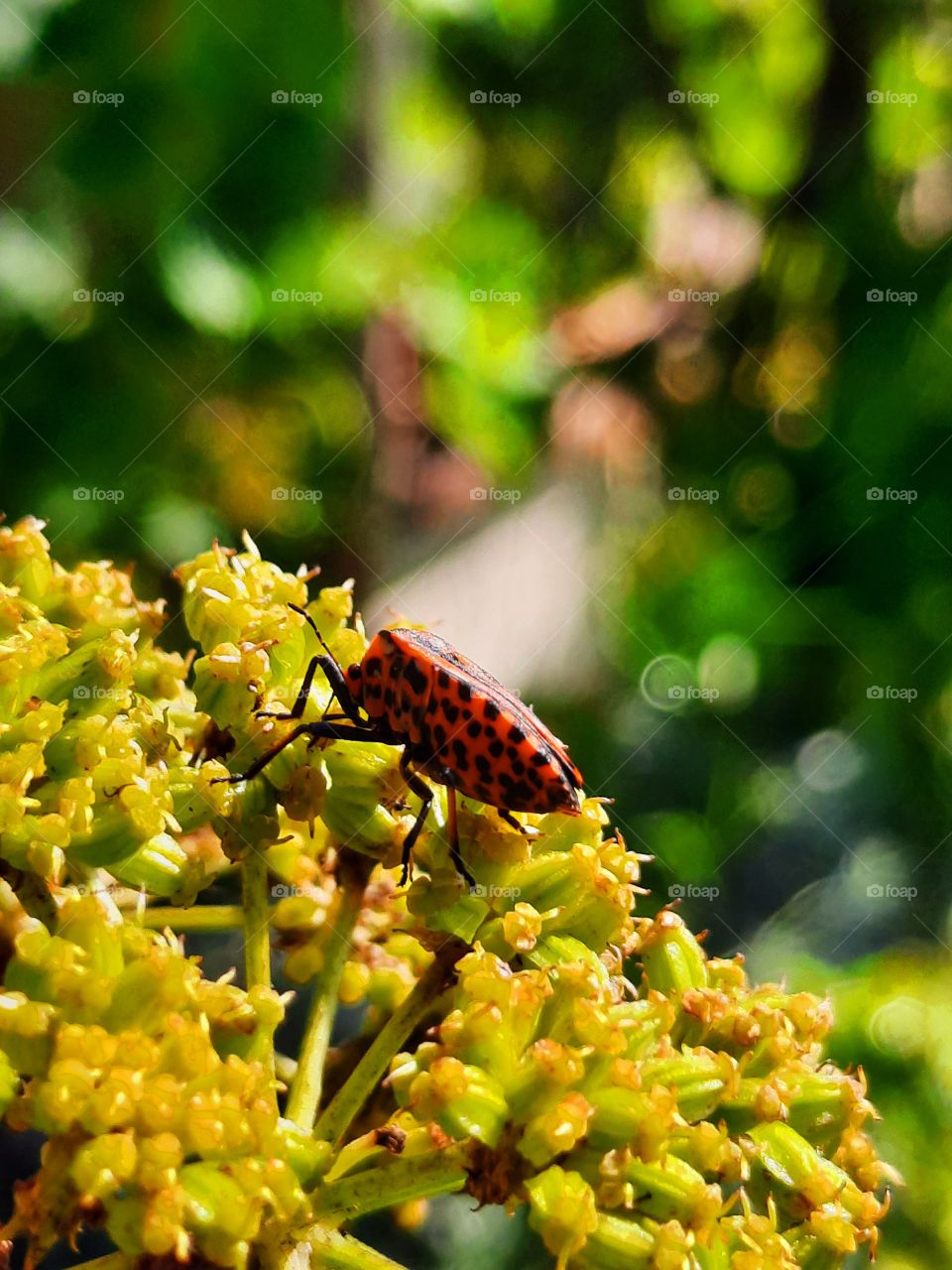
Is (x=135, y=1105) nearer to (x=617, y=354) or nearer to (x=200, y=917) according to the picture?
(x=200, y=917)

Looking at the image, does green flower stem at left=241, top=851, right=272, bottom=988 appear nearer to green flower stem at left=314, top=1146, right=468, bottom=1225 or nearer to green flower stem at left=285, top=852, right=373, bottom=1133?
green flower stem at left=285, top=852, right=373, bottom=1133

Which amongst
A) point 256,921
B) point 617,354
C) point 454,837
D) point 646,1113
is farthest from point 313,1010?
point 617,354

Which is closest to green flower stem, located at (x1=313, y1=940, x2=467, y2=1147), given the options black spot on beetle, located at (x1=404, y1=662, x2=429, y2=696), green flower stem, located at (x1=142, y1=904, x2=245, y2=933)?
green flower stem, located at (x1=142, y1=904, x2=245, y2=933)

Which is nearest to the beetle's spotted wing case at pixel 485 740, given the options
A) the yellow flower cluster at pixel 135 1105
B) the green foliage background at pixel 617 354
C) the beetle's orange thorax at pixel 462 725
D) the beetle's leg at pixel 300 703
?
the beetle's orange thorax at pixel 462 725

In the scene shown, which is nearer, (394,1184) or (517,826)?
(394,1184)

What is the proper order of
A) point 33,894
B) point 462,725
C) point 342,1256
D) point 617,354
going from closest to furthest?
point 342,1256 → point 33,894 → point 462,725 → point 617,354

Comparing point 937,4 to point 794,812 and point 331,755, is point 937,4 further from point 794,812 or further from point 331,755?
point 331,755
